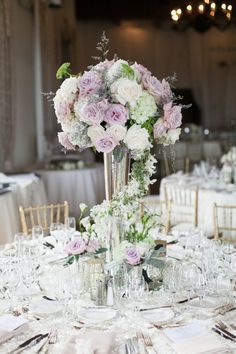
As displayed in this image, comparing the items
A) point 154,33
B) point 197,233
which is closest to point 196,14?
point 154,33

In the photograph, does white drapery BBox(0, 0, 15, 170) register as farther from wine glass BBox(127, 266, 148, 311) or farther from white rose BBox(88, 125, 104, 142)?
wine glass BBox(127, 266, 148, 311)

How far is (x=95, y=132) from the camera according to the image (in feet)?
7.22

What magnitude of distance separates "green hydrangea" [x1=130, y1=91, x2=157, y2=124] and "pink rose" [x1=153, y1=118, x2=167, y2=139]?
67 millimetres

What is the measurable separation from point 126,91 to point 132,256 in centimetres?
73

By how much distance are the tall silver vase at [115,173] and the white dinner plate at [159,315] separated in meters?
0.60

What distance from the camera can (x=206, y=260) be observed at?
8.24 ft

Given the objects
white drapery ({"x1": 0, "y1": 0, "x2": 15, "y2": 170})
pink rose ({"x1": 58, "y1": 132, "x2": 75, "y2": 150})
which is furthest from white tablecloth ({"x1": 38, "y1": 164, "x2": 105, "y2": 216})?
pink rose ({"x1": 58, "y1": 132, "x2": 75, "y2": 150})

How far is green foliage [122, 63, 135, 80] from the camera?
2180mm

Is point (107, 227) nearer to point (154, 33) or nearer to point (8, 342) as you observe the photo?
point (8, 342)

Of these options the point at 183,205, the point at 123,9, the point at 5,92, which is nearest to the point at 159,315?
the point at 183,205

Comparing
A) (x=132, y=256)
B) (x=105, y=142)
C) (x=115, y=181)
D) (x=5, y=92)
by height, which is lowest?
(x=132, y=256)

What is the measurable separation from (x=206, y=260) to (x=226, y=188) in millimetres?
3155

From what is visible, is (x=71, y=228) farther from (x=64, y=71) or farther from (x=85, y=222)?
(x=64, y=71)

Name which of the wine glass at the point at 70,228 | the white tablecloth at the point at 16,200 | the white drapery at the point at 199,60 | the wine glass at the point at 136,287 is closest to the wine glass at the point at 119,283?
the wine glass at the point at 136,287
